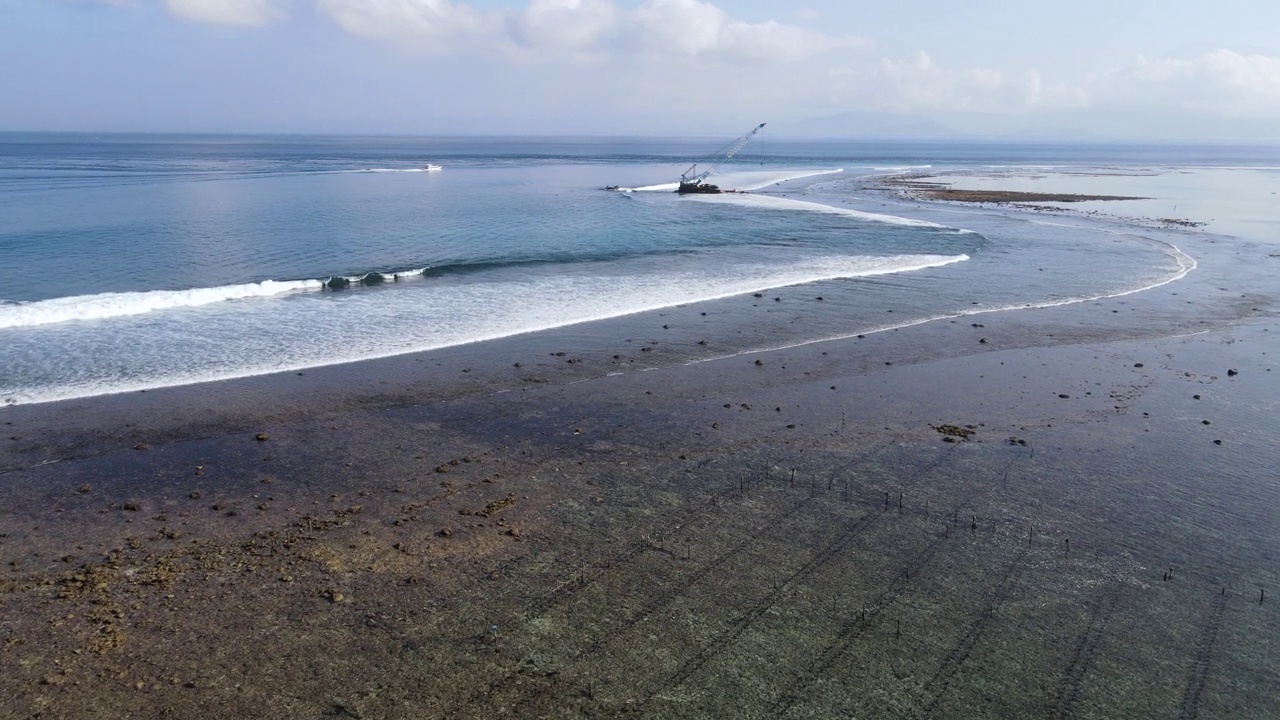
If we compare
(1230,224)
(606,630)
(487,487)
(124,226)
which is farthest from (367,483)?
(1230,224)

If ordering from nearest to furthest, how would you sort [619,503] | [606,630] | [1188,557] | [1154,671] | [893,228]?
[1154,671] → [606,630] → [1188,557] → [619,503] → [893,228]

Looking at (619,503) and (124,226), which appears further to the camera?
(124,226)

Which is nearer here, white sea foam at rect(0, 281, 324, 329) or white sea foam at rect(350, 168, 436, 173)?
white sea foam at rect(0, 281, 324, 329)

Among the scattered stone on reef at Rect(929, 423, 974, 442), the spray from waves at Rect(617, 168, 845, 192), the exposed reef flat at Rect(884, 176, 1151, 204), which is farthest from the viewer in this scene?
the spray from waves at Rect(617, 168, 845, 192)

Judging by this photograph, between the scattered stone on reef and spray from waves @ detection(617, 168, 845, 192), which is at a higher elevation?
spray from waves @ detection(617, 168, 845, 192)

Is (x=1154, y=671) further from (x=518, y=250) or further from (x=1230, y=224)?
(x=1230, y=224)

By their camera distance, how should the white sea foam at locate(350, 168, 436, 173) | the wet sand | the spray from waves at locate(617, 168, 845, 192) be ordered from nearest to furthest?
the wet sand
the spray from waves at locate(617, 168, 845, 192)
the white sea foam at locate(350, 168, 436, 173)

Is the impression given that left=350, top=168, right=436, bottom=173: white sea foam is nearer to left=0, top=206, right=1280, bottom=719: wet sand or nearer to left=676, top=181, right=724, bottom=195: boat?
left=676, top=181, right=724, bottom=195: boat

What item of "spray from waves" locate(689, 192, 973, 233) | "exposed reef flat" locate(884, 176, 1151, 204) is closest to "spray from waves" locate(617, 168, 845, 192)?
"spray from waves" locate(689, 192, 973, 233)
